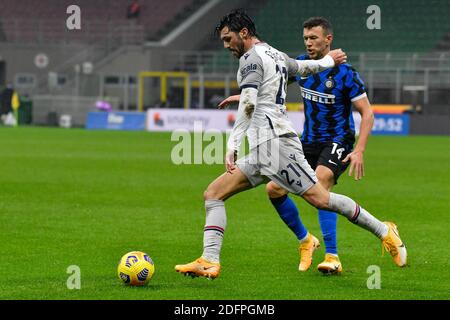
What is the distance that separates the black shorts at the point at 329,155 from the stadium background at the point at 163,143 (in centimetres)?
96

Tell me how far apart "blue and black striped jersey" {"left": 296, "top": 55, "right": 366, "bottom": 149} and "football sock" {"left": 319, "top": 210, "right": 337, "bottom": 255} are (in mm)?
716

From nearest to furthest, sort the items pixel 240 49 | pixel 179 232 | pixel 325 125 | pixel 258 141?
pixel 240 49 < pixel 258 141 < pixel 325 125 < pixel 179 232

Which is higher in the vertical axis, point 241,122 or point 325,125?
point 241,122

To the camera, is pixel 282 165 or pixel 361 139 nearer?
pixel 282 165

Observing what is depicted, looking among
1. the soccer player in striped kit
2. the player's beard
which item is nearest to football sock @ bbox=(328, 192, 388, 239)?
the soccer player in striped kit

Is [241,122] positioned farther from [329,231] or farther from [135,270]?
[329,231]

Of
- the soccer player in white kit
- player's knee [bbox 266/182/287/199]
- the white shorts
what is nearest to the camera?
the soccer player in white kit

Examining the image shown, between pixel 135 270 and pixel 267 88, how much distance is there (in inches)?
70.5

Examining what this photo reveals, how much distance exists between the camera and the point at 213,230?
821 centimetres

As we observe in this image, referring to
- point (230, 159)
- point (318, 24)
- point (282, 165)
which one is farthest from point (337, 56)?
point (230, 159)

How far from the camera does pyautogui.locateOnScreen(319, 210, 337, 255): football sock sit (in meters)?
9.15

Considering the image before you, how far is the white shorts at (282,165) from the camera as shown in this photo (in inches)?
320

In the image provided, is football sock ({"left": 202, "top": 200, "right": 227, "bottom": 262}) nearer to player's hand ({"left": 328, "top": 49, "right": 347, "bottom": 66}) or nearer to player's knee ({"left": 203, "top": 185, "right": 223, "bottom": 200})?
player's knee ({"left": 203, "top": 185, "right": 223, "bottom": 200})

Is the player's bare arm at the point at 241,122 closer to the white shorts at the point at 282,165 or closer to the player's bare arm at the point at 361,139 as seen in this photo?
the white shorts at the point at 282,165
